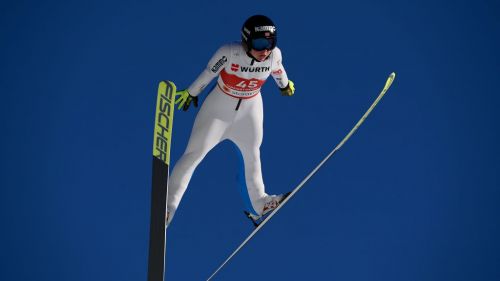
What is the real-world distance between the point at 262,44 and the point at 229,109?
42 centimetres

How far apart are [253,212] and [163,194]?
2.23 ft

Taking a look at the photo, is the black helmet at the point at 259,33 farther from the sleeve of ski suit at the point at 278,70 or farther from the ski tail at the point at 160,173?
the ski tail at the point at 160,173

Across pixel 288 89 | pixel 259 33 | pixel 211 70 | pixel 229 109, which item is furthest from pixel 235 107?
pixel 259 33

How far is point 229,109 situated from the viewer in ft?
13.7

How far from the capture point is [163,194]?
3877 mm

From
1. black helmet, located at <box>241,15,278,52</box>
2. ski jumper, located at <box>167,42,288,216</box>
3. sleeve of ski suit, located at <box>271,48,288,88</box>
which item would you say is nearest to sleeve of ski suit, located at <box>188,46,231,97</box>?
ski jumper, located at <box>167,42,288,216</box>

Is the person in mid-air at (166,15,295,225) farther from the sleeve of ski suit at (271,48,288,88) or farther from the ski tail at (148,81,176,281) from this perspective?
the ski tail at (148,81,176,281)

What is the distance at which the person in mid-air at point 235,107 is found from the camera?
4004mm

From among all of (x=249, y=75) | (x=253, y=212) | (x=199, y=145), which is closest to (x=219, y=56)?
(x=249, y=75)

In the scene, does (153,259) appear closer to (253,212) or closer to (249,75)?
(253,212)

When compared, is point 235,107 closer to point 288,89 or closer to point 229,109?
point 229,109

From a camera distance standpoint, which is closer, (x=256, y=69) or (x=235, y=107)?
(x=256, y=69)

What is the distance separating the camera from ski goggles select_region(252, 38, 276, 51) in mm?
3869

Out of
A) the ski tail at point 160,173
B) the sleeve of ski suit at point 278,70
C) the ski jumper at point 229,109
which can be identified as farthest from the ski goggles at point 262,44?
the ski tail at point 160,173
